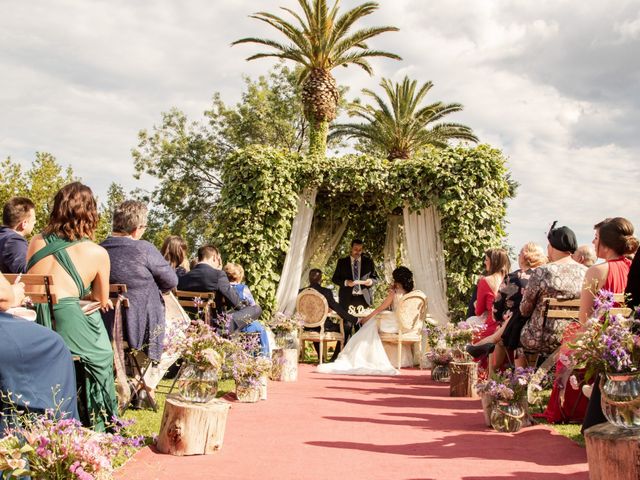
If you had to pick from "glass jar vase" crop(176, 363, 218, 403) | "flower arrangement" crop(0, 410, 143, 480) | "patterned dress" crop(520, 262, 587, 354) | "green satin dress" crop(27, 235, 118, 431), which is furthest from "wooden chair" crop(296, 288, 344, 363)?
"flower arrangement" crop(0, 410, 143, 480)

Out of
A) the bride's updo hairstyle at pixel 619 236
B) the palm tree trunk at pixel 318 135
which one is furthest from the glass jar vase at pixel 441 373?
the palm tree trunk at pixel 318 135

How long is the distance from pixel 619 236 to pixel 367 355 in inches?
264

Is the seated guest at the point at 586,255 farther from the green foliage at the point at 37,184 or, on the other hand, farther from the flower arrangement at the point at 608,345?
the green foliage at the point at 37,184

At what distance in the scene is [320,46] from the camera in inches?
736

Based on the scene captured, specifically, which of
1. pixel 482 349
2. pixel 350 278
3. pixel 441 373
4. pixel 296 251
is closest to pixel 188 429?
pixel 482 349

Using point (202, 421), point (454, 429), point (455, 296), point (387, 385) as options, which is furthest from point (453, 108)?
point (202, 421)

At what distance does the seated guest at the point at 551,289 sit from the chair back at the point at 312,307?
5.55 metres

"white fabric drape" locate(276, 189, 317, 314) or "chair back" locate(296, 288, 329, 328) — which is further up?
"white fabric drape" locate(276, 189, 317, 314)

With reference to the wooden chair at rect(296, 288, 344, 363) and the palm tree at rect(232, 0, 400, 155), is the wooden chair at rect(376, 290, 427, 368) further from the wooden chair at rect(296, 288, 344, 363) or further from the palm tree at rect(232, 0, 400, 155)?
the palm tree at rect(232, 0, 400, 155)

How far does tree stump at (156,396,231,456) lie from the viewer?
4688 mm

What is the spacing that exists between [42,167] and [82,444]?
96.9ft

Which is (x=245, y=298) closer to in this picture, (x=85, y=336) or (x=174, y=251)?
(x=174, y=251)

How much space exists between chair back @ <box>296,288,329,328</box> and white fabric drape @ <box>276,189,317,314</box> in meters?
1.73

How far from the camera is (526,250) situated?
748 cm
